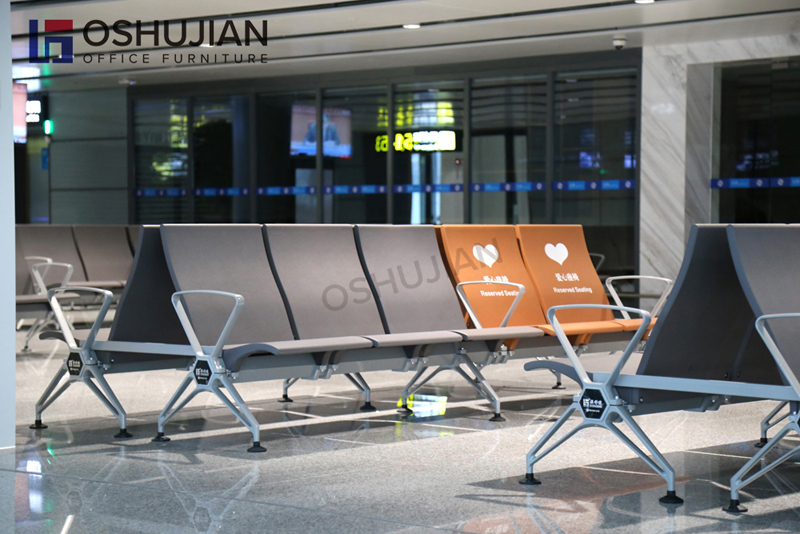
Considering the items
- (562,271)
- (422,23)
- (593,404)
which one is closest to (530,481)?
(593,404)

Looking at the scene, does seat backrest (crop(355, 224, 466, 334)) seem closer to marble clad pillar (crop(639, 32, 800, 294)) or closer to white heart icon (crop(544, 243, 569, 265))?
white heart icon (crop(544, 243, 569, 265))

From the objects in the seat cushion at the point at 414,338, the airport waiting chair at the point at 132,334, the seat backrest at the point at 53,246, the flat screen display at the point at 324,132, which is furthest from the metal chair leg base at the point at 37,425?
the flat screen display at the point at 324,132

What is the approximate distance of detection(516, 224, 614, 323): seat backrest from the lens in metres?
6.77

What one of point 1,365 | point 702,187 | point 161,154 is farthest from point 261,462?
point 161,154

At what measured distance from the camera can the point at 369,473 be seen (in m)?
4.29

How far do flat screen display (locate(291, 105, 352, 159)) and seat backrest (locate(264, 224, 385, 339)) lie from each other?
993 cm

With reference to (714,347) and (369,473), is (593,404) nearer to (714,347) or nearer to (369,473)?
(714,347)

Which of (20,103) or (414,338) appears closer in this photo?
(414,338)

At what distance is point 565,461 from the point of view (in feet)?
14.9

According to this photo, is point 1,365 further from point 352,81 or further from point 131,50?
point 352,81

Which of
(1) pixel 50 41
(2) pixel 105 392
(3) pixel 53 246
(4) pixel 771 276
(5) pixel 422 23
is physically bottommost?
(2) pixel 105 392

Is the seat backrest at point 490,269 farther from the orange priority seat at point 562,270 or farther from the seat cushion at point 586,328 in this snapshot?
the seat cushion at point 586,328

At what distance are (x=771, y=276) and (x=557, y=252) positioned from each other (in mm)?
3336

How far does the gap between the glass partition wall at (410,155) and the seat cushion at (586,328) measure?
23.8ft
